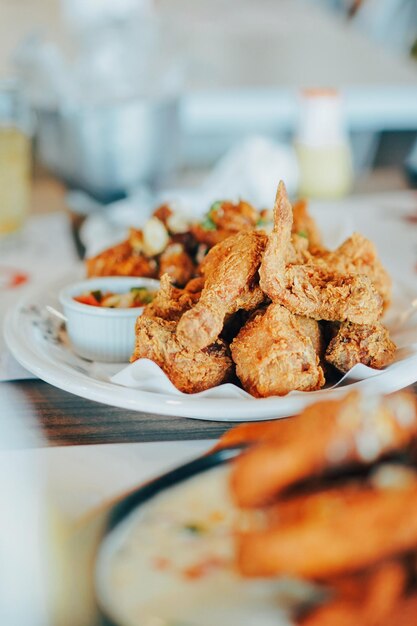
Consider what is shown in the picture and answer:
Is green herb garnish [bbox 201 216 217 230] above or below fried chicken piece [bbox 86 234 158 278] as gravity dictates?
above

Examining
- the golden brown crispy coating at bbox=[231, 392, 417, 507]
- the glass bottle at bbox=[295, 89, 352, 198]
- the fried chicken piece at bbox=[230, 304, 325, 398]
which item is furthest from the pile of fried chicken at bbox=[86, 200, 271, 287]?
the glass bottle at bbox=[295, 89, 352, 198]

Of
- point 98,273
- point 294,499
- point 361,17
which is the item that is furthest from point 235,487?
point 361,17

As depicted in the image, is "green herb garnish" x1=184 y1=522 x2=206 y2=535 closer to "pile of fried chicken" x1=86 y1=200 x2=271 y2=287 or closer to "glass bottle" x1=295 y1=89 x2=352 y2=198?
"pile of fried chicken" x1=86 y1=200 x2=271 y2=287

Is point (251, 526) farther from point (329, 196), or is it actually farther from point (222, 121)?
point (222, 121)

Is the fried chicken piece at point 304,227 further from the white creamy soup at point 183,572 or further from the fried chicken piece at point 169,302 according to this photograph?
the white creamy soup at point 183,572

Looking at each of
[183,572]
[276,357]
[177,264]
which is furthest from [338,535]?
[177,264]

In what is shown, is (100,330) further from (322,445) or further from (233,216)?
(322,445)
